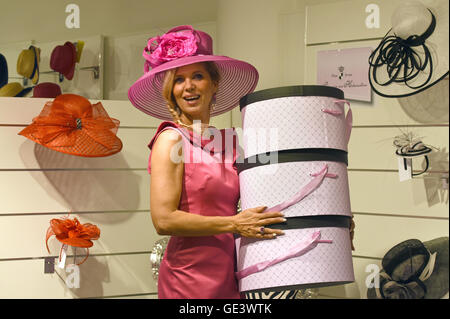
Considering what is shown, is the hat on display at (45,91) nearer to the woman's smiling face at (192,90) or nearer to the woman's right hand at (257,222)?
the woman's smiling face at (192,90)

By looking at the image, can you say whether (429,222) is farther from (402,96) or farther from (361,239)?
(402,96)

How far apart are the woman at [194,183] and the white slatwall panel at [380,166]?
91cm

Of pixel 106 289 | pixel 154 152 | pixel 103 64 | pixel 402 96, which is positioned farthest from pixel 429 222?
pixel 103 64

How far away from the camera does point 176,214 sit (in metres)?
1.47

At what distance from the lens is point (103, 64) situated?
3.06 meters

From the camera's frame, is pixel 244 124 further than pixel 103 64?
No

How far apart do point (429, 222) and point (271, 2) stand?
4.10 ft

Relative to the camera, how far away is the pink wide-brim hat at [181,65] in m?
1.63

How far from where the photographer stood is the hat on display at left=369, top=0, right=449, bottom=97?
2.20 meters

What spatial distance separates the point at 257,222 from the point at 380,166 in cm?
117

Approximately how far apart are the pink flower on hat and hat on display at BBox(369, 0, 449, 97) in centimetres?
104

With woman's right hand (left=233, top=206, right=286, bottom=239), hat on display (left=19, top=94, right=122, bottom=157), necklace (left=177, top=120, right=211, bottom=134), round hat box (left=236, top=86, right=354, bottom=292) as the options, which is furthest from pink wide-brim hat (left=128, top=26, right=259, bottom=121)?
hat on display (left=19, top=94, right=122, bottom=157)

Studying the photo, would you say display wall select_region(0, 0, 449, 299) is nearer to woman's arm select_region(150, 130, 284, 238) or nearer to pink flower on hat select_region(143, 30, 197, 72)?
pink flower on hat select_region(143, 30, 197, 72)

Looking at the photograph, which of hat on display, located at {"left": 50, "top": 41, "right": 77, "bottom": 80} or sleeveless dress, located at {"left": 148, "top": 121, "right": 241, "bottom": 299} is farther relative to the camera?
hat on display, located at {"left": 50, "top": 41, "right": 77, "bottom": 80}
